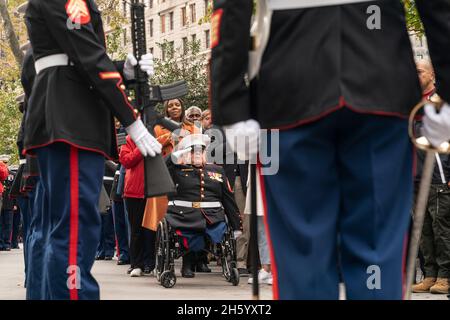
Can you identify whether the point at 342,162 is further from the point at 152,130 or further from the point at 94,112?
the point at 152,130

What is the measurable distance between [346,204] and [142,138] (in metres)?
2.19

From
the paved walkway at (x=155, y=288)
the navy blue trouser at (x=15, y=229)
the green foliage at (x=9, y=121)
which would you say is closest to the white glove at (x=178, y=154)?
the paved walkway at (x=155, y=288)

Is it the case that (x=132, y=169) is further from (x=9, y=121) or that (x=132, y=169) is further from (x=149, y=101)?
(x=9, y=121)

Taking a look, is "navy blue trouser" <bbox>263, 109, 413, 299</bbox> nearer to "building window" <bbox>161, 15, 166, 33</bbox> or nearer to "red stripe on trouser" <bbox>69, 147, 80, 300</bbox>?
"red stripe on trouser" <bbox>69, 147, 80, 300</bbox>

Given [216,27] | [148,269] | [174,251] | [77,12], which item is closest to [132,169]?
[148,269]

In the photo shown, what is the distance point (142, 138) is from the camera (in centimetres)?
559

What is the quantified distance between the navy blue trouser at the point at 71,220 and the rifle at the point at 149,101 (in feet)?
1.48

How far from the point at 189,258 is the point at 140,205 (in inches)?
37.5

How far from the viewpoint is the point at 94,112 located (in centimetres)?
558

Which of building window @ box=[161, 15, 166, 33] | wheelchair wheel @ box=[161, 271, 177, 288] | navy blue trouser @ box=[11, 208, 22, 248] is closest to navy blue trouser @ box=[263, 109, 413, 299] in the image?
wheelchair wheel @ box=[161, 271, 177, 288]

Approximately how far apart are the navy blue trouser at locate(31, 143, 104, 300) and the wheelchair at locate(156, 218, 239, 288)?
5.11 m

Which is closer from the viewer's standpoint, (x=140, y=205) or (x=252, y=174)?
(x=252, y=174)

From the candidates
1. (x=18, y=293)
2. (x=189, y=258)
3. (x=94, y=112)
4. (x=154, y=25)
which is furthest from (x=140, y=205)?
(x=154, y=25)

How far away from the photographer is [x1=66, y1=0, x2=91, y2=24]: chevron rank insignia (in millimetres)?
5484
